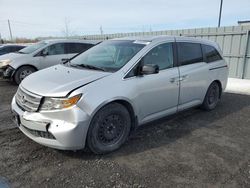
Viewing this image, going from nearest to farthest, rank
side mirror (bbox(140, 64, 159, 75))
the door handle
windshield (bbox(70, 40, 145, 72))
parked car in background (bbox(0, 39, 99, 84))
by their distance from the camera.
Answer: side mirror (bbox(140, 64, 159, 75)) → windshield (bbox(70, 40, 145, 72)) → the door handle → parked car in background (bbox(0, 39, 99, 84))

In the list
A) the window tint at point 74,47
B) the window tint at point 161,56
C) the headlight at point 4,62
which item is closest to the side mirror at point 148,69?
the window tint at point 161,56

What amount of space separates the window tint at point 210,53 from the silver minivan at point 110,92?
0.19 m

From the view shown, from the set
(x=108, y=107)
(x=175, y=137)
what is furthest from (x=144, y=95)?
(x=175, y=137)

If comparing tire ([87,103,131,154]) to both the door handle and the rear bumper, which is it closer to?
the rear bumper

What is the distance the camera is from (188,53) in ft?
14.0

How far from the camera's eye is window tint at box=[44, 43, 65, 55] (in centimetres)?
815

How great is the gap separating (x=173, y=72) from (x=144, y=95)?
84 centimetres

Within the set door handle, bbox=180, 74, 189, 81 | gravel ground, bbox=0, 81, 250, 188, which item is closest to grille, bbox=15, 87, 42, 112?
gravel ground, bbox=0, 81, 250, 188

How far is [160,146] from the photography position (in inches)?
131

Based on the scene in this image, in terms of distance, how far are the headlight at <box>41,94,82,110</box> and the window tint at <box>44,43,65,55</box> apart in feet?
19.7

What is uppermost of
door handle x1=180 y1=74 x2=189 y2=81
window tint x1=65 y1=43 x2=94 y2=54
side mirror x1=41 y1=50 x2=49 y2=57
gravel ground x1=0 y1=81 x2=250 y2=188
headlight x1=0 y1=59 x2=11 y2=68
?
window tint x1=65 y1=43 x2=94 y2=54

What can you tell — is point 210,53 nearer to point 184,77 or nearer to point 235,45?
point 184,77

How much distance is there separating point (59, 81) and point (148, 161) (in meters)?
1.65

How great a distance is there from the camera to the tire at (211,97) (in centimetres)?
485
